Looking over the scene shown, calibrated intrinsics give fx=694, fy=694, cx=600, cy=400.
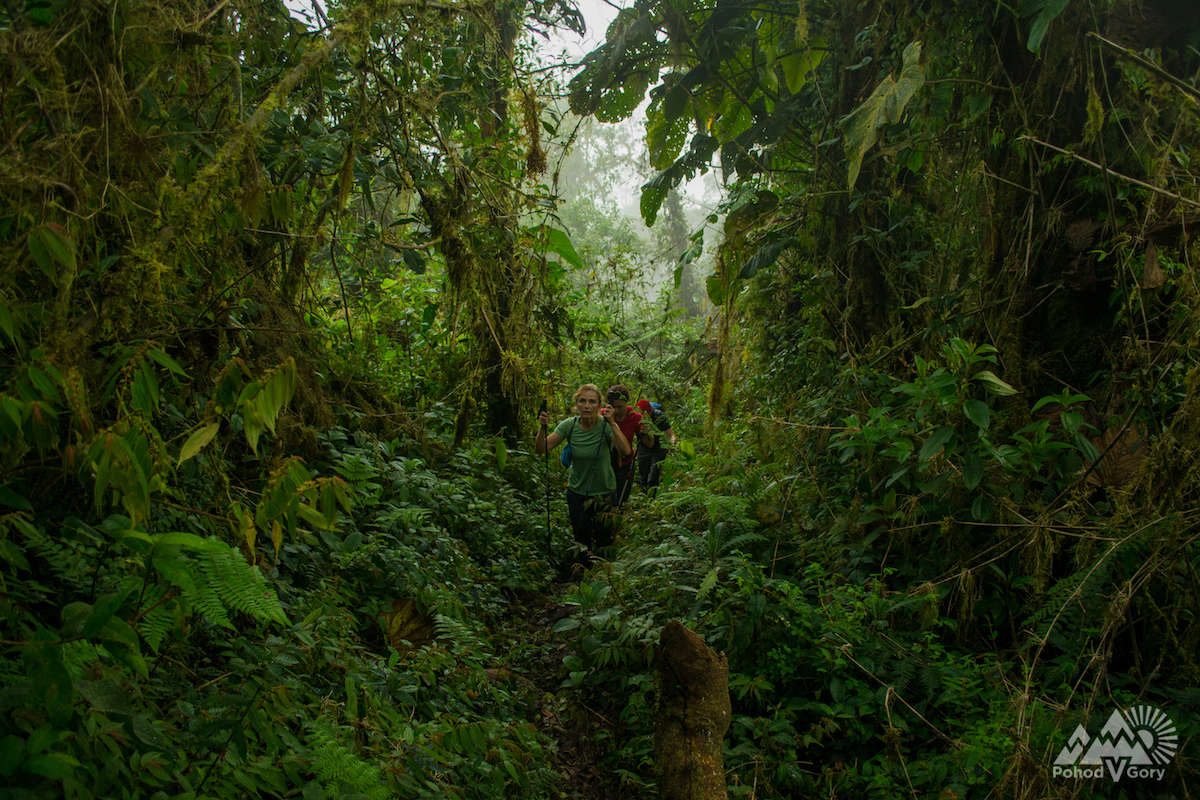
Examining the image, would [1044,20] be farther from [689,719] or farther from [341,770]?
[341,770]

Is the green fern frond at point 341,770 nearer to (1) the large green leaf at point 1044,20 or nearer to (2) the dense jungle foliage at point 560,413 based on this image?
(2) the dense jungle foliage at point 560,413

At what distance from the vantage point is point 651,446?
794 centimetres

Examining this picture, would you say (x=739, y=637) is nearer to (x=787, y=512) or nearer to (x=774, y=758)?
(x=774, y=758)

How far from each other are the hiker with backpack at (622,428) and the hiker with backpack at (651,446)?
0.25 meters

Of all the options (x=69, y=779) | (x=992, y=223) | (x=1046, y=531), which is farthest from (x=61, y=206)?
(x=992, y=223)

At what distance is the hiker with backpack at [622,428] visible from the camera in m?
7.23

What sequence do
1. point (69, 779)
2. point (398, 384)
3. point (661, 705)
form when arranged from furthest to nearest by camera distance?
point (398, 384) < point (661, 705) < point (69, 779)

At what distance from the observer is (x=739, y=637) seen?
12.5ft

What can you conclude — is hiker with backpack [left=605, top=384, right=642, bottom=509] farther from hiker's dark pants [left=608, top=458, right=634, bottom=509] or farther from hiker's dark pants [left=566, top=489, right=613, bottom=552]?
hiker's dark pants [left=566, top=489, right=613, bottom=552]

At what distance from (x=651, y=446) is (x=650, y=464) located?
418 mm

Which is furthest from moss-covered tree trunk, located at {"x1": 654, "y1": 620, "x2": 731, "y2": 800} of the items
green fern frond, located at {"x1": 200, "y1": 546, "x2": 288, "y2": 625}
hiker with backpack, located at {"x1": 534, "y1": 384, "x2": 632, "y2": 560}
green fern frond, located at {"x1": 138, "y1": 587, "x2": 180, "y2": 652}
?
hiker with backpack, located at {"x1": 534, "y1": 384, "x2": 632, "y2": 560}

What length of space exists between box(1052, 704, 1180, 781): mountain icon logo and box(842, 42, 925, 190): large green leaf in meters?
2.77

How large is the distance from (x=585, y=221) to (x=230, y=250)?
87.7 ft

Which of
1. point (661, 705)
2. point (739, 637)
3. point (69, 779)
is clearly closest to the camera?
point (69, 779)
